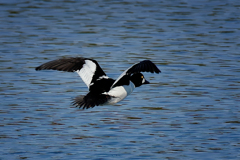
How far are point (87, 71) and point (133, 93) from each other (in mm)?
2489

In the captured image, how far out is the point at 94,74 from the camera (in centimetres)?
948

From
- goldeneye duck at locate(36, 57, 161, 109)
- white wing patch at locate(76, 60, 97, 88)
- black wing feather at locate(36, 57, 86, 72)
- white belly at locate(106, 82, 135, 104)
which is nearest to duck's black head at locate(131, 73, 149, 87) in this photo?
goldeneye duck at locate(36, 57, 161, 109)

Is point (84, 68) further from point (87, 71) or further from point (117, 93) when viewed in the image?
point (117, 93)

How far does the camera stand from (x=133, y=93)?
11734 mm

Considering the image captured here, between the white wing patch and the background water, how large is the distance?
0.72 m

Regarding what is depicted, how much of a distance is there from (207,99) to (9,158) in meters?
4.93

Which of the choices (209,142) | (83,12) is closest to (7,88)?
(209,142)

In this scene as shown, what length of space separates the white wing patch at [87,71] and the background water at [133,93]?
72 centimetres

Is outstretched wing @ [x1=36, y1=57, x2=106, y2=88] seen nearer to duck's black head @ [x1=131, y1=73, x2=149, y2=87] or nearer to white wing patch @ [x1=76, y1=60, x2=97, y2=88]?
white wing patch @ [x1=76, y1=60, x2=97, y2=88]

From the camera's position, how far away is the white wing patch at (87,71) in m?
9.41

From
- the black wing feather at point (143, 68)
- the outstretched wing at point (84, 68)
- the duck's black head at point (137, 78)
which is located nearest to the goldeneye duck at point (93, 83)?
the outstretched wing at point (84, 68)

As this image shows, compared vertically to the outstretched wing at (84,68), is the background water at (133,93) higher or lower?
lower

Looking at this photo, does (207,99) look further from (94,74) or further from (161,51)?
(161,51)

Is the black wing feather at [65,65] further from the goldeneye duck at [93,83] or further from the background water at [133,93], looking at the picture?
the background water at [133,93]
